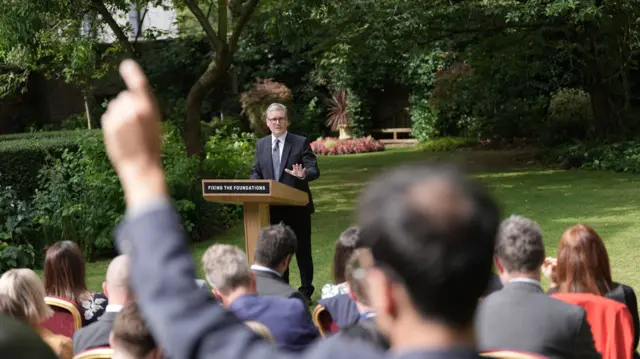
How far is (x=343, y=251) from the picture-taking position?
4.50 metres

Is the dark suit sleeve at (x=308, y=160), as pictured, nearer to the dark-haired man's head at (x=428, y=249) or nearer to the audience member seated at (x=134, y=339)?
the audience member seated at (x=134, y=339)

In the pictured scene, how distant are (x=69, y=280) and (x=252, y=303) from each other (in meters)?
1.53

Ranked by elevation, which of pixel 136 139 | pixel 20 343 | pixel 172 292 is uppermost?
pixel 136 139

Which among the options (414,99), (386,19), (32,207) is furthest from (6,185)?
(414,99)

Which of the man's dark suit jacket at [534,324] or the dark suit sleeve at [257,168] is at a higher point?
the dark suit sleeve at [257,168]

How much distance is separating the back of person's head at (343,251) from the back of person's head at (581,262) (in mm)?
1081

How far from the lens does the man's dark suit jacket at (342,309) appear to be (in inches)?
157

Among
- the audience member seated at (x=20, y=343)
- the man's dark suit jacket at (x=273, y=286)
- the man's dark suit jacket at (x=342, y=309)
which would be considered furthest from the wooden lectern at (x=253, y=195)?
the audience member seated at (x=20, y=343)

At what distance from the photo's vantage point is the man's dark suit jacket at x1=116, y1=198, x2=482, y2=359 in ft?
4.03

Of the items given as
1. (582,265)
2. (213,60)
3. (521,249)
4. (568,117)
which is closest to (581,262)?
(582,265)

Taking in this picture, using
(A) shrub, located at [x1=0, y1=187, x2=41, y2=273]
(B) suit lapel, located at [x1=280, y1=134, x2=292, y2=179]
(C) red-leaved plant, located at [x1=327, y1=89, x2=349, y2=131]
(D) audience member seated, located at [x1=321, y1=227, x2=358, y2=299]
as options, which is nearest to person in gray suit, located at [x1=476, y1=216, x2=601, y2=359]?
(D) audience member seated, located at [x1=321, y1=227, x2=358, y2=299]

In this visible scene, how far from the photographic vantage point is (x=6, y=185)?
34.4ft

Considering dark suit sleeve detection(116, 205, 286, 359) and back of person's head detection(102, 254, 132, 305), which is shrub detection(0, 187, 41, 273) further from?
dark suit sleeve detection(116, 205, 286, 359)

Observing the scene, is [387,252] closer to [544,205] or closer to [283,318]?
[283,318]
